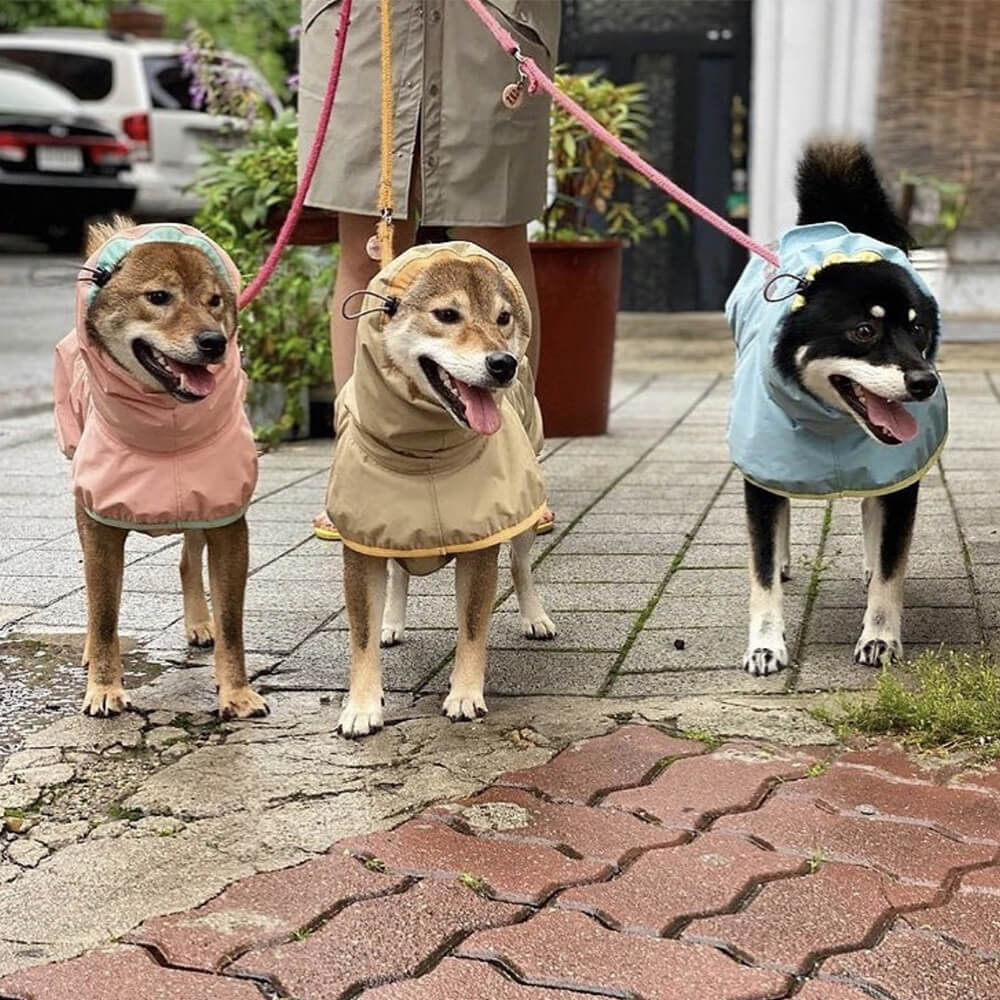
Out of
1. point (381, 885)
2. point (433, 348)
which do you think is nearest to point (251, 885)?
point (381, 885)

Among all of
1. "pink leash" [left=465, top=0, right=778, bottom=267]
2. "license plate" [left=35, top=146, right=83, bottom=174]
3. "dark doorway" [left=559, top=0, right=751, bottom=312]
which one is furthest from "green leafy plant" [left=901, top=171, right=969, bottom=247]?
"license plate" [left=35, top=146, right=83, bottom=174]

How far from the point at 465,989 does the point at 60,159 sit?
1643cm

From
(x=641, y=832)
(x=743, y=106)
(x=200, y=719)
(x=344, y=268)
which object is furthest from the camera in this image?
(x=743, y=106)

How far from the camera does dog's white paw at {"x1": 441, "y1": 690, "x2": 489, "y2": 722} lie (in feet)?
11.5

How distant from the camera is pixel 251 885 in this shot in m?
2.70

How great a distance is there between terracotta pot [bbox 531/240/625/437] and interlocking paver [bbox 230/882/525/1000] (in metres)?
4.28

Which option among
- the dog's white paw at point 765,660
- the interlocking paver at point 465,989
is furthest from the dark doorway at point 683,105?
the interlocking paver at point 465,989

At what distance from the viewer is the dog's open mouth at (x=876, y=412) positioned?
11.7ft

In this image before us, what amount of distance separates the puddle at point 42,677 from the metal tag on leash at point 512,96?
1755 millimetres

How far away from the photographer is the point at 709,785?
3.08 meters

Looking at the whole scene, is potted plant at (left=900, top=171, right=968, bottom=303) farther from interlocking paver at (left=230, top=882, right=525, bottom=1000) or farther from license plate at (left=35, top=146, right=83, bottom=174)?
license plate at (left=35, top=146, right=83, bottom=174)

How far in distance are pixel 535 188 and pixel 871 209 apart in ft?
3.52

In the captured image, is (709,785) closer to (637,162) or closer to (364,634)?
(364,634)

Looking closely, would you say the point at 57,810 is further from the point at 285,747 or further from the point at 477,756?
the point at 477,756
